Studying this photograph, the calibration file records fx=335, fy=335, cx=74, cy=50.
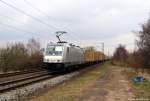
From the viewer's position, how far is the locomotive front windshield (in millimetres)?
33875

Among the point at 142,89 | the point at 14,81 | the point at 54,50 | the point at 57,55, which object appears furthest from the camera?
the point at 54,50

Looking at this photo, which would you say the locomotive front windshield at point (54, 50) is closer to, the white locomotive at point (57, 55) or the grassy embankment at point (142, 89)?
the white locomotive at point (57, 55)

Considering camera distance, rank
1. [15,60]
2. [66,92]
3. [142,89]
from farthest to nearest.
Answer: [15,60] → [142,89] → [66,92]

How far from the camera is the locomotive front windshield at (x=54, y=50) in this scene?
111 feet

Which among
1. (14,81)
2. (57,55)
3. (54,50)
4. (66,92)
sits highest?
(54,50)

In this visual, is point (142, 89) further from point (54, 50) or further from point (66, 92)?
point (54, 50)

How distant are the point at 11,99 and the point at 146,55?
23054 mm

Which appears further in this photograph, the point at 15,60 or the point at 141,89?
the point at 15,60

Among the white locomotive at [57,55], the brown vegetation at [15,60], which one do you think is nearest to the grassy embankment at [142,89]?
the white locomotive at [57,55]

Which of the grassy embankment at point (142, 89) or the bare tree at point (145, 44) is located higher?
the bare tree at point (145, 44)

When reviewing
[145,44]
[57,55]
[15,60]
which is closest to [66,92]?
[57,55]

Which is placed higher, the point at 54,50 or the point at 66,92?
the point at 54,50

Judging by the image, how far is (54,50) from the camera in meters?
34.3

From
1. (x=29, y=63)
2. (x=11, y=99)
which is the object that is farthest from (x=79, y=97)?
(x=29, y=63)
